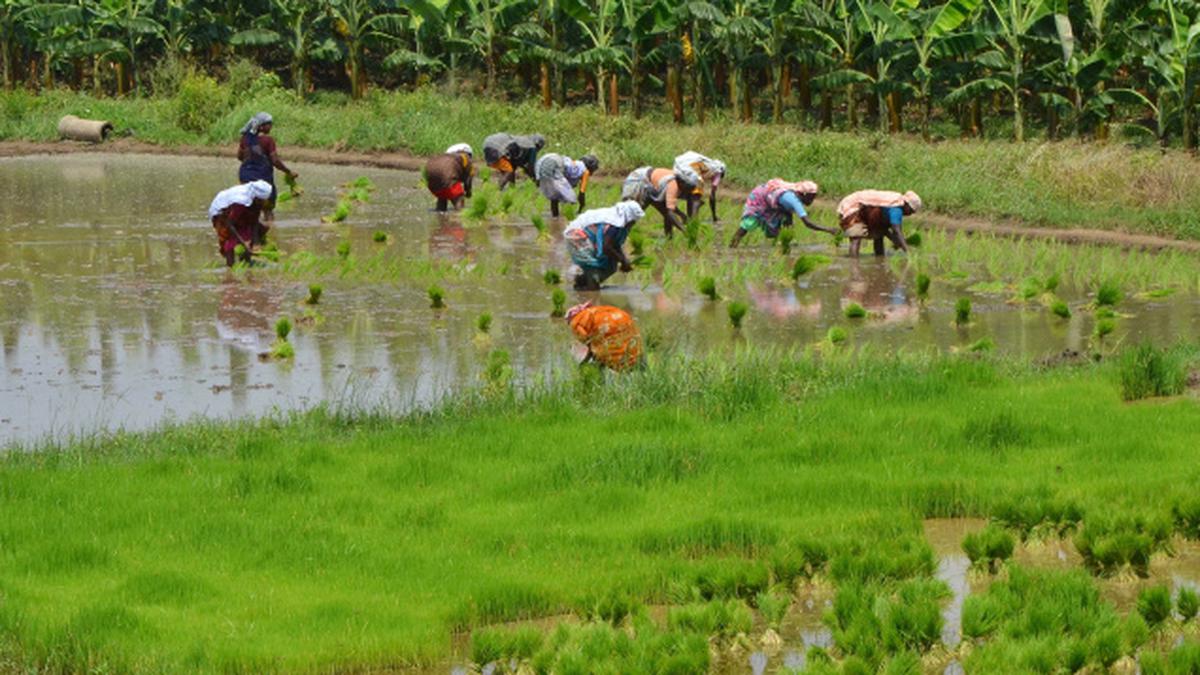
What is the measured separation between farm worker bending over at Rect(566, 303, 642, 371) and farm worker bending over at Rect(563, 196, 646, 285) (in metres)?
4.05

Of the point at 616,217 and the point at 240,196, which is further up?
the point at 240,196

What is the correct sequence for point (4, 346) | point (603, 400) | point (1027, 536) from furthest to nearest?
point (4, 346) → point (603, 400) → point (1027, 536)

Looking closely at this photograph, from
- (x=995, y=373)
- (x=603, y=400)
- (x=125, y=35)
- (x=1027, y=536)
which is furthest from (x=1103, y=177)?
(x=125, y=35)

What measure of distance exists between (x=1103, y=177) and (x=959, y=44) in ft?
22.7

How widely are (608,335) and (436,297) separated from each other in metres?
3.77

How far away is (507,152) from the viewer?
2256 cm

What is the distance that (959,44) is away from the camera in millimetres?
27453

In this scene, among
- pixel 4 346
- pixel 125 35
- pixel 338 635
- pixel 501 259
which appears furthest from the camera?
pixel 125 35

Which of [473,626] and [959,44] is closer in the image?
[473,626]

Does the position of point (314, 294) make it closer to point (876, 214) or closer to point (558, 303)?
point (558, 303)

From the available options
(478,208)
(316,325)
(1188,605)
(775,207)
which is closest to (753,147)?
(478,208)

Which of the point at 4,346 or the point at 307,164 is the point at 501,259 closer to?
the point at 4,346

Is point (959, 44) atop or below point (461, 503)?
atop

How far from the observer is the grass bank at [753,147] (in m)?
20.5
